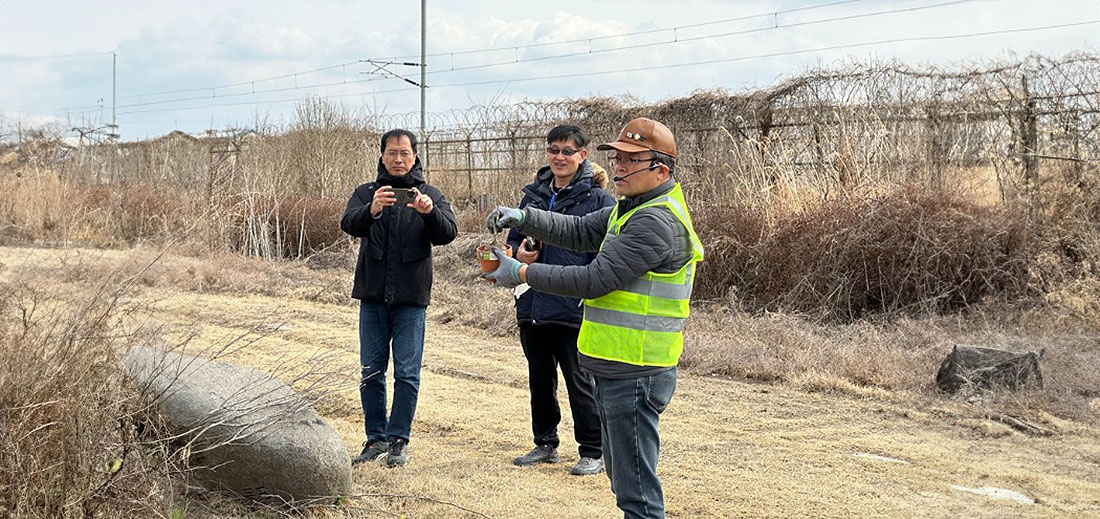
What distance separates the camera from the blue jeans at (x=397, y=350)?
6.05 metres

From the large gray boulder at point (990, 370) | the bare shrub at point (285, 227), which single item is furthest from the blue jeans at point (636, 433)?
the bare shrub at point (285, 227)

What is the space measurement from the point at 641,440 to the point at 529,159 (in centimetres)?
1510

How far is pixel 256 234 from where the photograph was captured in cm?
1839

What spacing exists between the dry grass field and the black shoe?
192 mm

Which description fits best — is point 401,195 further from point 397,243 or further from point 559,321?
point 559,321

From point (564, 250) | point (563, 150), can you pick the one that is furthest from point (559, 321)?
point (563, 150)

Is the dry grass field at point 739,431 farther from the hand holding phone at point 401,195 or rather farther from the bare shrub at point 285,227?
the bare shrub at point 285,227

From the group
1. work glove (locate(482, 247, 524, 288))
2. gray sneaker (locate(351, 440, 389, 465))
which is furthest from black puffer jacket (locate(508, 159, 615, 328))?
work glove (locate(482, 247, 524, 288))

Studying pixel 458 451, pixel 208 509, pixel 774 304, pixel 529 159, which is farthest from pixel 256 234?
pixel 208 509

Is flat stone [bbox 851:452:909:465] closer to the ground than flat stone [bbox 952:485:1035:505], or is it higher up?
higher up

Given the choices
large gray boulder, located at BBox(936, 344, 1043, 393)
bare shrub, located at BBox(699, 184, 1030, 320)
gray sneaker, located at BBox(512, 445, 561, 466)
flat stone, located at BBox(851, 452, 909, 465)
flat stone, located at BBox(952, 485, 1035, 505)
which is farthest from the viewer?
bare shrub, located at BBox(699, 184, 1030, 320)

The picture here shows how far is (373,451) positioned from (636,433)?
8.49 ft

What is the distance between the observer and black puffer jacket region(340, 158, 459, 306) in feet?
19.5

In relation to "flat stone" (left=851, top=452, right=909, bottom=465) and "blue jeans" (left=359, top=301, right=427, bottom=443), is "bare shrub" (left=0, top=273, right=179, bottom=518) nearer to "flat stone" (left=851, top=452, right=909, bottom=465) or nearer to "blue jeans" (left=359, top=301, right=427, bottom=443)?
"blue jeans" (left=359, top=301, right=427, bottom=443)
